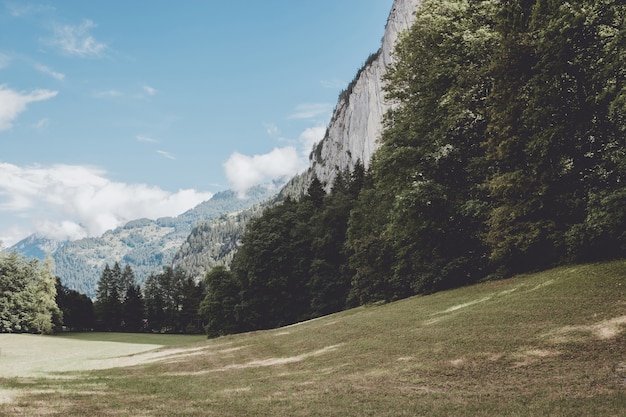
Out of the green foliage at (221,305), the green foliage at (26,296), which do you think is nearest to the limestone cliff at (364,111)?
the green foliage at (221,305)

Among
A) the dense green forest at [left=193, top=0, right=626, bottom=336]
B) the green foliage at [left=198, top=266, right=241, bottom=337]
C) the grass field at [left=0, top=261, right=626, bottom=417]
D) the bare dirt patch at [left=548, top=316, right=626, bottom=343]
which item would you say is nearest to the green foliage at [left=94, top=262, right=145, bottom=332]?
the green foliage at [left=198, top=266, right=241, bottom=337]

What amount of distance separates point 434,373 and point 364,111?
15736cm

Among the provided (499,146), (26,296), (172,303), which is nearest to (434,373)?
(499,146)

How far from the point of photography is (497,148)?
2438 cm

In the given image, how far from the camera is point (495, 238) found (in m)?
24.8

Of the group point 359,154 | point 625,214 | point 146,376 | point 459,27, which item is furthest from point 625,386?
point 359,154

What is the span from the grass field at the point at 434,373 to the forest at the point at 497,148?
10.5 ft

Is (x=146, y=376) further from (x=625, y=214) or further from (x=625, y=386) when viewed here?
(x=625, y=214)

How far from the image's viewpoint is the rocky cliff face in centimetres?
14625

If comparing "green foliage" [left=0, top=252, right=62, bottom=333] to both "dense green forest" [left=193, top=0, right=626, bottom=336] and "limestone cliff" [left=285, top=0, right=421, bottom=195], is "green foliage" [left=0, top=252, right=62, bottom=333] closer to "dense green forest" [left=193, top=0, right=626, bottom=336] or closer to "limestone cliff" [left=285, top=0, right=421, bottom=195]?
"dense green forest" [left=193, top=0, right=626, bottom=336]

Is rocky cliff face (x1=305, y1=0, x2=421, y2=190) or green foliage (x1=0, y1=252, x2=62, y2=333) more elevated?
rocky cliff face (x1=305, y1=0, x2=421, y2=190)

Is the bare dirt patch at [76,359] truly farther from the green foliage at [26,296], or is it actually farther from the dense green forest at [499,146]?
the green foliage at [26,296]

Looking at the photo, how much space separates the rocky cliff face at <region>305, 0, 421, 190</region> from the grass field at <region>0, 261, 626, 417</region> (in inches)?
4753

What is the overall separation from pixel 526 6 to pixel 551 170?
956 cm
